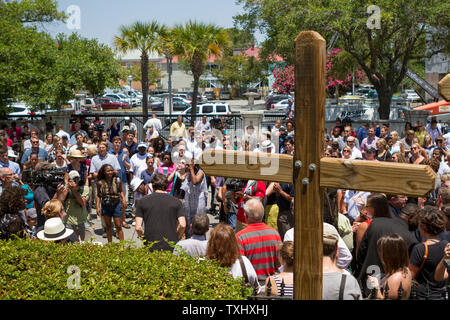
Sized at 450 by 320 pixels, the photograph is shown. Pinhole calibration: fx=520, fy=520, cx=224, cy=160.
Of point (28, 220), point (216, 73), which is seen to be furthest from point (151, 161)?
point (216, 73)

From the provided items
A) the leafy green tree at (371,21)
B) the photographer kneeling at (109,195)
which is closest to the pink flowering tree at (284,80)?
the leafy green tree at (371,21)

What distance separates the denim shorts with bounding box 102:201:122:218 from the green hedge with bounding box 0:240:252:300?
394 cm

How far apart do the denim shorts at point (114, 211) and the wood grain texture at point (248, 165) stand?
5.09m

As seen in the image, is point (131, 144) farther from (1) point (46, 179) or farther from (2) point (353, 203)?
(2) point (353, 203)

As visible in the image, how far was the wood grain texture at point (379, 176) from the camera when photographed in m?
2.89

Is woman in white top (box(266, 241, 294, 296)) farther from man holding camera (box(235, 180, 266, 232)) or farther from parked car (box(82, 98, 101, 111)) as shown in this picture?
parked car (box(82, 98, 101, 111))

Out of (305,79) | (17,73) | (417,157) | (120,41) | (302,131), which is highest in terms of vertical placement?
(120,41)

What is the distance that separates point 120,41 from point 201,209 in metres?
16.5

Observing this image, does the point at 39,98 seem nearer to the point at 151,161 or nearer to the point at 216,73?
the point at 151,161

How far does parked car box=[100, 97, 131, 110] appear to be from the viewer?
4405 cm

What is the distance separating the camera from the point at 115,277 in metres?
3.70
